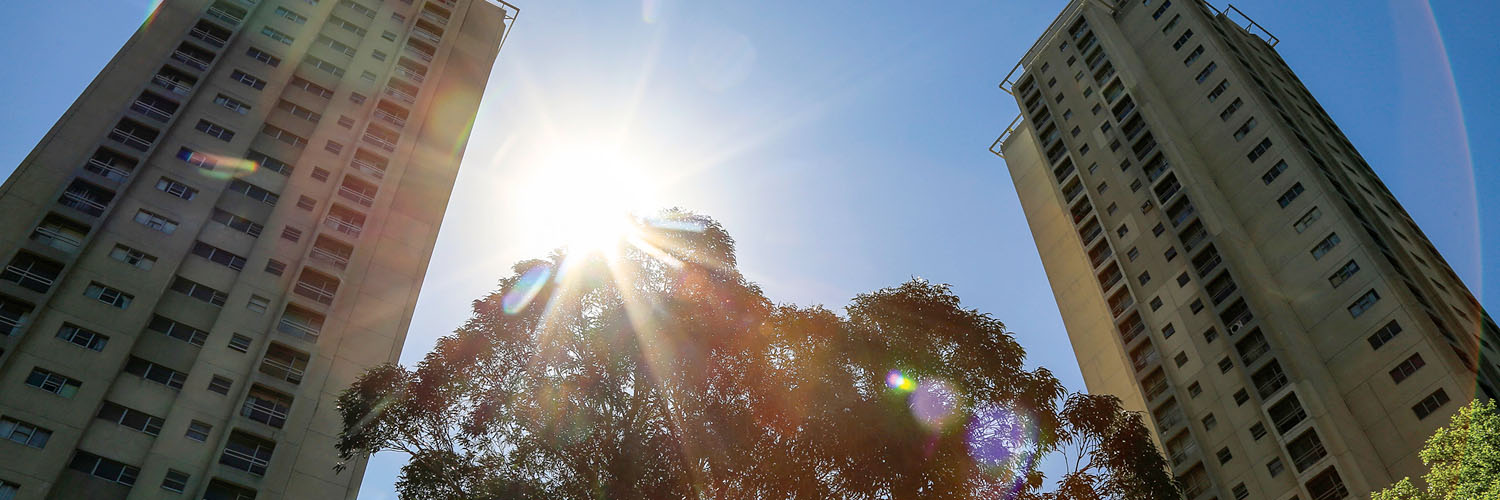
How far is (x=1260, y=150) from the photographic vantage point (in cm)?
5172

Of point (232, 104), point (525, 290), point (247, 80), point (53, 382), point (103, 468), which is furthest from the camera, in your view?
point (247, 80)

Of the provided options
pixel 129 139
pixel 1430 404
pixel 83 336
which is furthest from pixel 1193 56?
pixel 83 336

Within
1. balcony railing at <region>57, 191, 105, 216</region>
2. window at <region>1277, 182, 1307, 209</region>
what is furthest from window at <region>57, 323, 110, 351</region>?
window at <region>1277, 182, 1307, 209</region>

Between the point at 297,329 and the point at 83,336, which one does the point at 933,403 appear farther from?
the point at 83,336

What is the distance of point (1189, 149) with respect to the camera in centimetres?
5462

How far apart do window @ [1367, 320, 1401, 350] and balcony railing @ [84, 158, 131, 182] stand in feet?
160

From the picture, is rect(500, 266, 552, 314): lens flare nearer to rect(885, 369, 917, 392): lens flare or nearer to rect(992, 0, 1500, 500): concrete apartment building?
rect(885, 369, 917, 392): lens flare

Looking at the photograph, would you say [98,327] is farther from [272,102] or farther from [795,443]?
[795,443]

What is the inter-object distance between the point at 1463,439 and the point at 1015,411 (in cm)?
1057

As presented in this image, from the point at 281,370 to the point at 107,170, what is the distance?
420 inches

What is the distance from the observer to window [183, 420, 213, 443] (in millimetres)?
33625

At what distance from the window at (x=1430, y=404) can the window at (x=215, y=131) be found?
155 feet

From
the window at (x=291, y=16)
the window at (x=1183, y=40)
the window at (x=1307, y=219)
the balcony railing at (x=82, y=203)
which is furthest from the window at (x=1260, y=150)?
the balcony railing at (x=82, y=203)

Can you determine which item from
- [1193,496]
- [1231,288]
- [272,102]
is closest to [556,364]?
[272,102]
